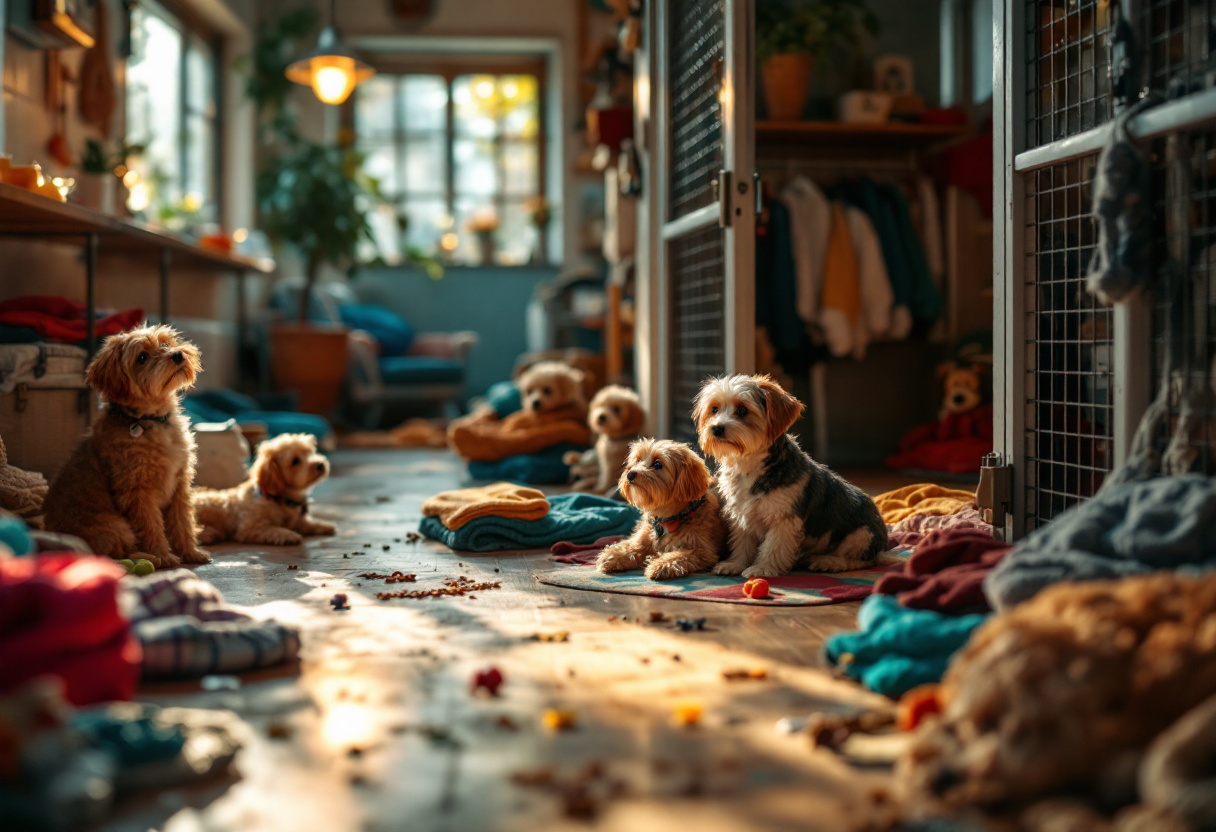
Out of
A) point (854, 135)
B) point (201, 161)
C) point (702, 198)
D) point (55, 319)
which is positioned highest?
point (201, 161)

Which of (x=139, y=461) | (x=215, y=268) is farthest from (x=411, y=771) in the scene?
(x=215, y=268)

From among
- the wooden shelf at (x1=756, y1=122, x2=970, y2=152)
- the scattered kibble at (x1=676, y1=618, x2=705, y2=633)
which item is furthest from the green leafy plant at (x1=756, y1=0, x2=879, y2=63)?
the scattered kibble at (x1=676, y1=618, x2=705, y2=633)

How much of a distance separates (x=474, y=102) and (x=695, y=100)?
5.73m

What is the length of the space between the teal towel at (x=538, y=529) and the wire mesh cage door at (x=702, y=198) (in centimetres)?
70

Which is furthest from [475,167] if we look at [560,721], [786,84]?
[560,721]

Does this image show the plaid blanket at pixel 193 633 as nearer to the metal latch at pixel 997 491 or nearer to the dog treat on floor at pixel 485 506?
the dog treat on floor at pixel 485 506

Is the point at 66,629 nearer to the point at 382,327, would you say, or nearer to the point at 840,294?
the point at 840,294

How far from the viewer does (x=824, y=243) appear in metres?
5.97

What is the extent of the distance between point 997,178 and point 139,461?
258cm

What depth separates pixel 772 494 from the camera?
3121mm

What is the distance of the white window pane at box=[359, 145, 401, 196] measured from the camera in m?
10.2

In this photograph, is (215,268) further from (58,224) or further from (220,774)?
(220,774)

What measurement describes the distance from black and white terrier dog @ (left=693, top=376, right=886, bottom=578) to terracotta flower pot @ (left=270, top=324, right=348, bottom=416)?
5520 mm

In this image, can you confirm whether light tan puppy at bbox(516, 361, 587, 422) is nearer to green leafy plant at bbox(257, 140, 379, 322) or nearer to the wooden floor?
the wooden floor
